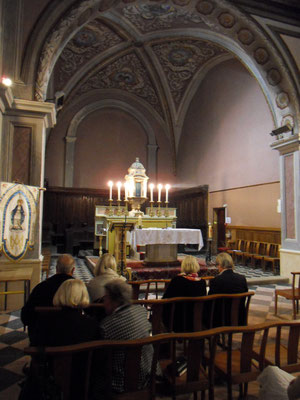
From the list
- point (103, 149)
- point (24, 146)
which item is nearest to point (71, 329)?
point (24, 146)

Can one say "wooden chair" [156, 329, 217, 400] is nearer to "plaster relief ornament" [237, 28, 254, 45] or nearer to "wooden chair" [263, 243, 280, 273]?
"wooden chair" [263, 243, 280, 273]

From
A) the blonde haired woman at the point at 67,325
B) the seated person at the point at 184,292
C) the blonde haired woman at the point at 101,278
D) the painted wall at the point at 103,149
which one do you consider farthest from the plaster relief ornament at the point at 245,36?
the painted wall at the point at 103,149

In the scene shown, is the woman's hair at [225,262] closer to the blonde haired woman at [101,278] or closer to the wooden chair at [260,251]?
the blonde haired woman at [101,278]

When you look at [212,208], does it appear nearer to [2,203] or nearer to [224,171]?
[224,171]

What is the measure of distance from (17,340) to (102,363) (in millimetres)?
2194

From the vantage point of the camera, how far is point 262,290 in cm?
653

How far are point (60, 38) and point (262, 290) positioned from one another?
6.56m

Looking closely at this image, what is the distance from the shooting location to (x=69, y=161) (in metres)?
14.8

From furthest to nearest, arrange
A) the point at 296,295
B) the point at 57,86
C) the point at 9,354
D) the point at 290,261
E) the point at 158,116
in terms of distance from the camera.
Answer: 1. the point at 158,116
2. the point at 57,86
3. the point at 290,261
4. the point at 296,295
5. the point at 9,354

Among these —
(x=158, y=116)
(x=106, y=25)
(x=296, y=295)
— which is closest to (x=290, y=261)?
(x=296, y=295)

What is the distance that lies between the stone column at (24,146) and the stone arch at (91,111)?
937 centimetres

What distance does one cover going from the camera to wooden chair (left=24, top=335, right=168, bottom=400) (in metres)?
1.57

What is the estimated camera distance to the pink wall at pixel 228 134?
10.3 m

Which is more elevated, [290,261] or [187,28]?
[187,28]
